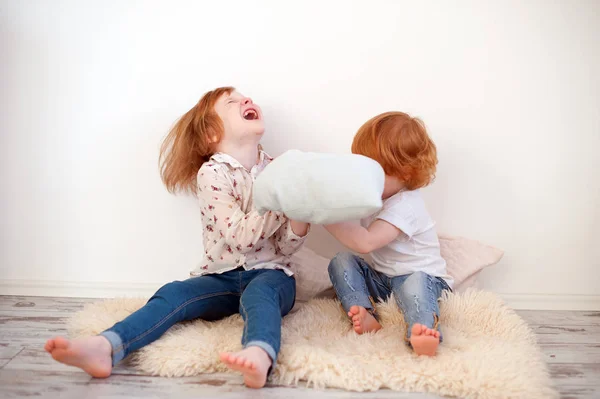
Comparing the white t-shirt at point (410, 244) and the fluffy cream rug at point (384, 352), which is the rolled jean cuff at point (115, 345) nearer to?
the fluffy cream rug at point (384, 352)

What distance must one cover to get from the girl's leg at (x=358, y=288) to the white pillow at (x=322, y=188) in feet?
1.19

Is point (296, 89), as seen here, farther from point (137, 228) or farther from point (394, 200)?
point (137, 228)

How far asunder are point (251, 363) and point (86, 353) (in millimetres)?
337

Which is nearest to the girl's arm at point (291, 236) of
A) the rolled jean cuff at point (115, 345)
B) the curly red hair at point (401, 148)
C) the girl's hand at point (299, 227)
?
the girl's hand at point (299, 227)

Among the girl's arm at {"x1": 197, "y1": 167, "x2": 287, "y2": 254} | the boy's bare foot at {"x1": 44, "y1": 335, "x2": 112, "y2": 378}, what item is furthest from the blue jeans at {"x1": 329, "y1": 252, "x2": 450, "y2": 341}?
the boy's bare foot at {"x1": 44, "y1": 335, "x2": 112, "y2": 378}

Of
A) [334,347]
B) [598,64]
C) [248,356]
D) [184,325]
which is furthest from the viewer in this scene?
[598,64]

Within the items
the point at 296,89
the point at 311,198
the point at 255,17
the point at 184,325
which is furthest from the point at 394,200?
the point at 255,17

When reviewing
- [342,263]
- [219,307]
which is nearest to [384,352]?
[342,263]

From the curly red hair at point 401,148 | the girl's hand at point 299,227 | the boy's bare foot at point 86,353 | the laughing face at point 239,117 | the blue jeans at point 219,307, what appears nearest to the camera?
the boy's bare foot at point 86,353

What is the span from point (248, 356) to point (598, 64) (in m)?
1.42

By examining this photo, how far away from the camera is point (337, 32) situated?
170 centimetres

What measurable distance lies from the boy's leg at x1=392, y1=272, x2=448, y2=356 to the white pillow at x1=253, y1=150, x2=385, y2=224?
32 cm

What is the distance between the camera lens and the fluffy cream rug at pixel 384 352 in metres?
1.10

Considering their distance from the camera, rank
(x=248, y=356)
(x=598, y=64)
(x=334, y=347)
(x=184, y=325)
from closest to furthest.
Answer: (x=248, y=356), (x=334, y=347), (x=184, y=325), (x=598, y=64)
